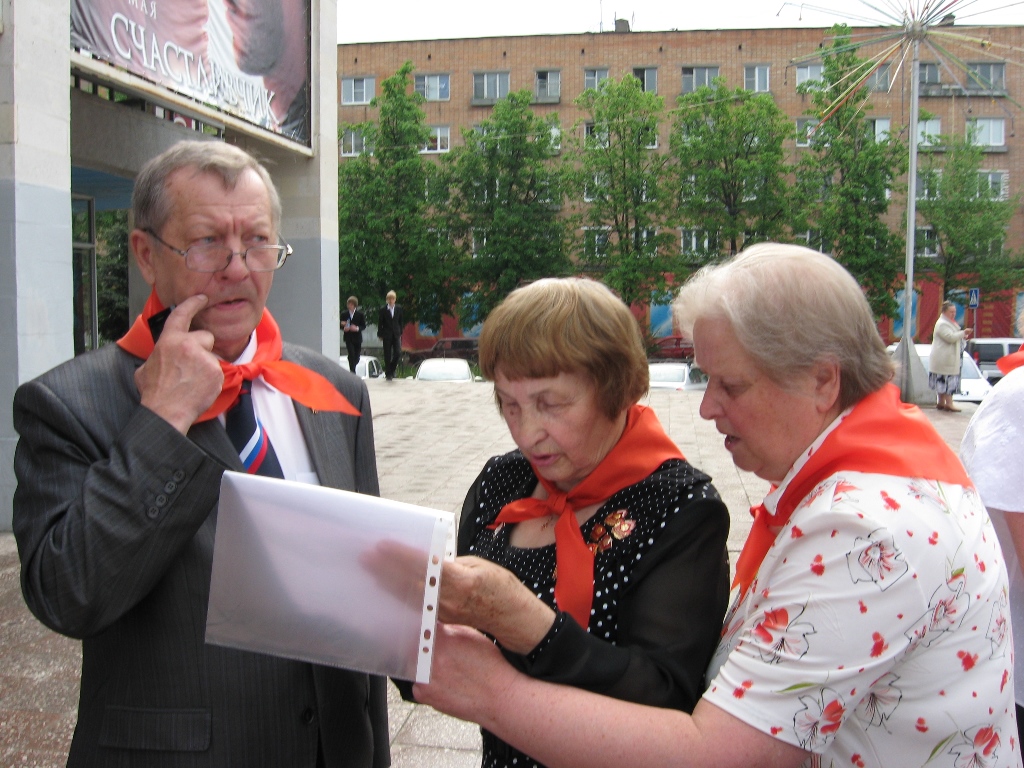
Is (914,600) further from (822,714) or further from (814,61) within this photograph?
(814,61)

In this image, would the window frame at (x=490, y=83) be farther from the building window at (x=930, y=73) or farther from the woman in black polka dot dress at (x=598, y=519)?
the woman in black polka dot dress at (x=598, y=519)

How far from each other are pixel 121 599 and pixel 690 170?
3655cm

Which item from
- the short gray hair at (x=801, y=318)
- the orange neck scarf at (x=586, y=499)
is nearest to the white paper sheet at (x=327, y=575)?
the orange neck scarf at (x=586, y=499)

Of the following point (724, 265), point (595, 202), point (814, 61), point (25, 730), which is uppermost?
point (814, 61)

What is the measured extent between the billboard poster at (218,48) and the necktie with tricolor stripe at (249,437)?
6.13 meters

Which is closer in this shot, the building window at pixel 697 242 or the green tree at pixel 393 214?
the building window at pixel 697 242

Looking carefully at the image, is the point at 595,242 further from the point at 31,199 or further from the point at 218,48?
the point at 31,199

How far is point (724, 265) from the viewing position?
153 cm

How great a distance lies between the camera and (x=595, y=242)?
3766 cm

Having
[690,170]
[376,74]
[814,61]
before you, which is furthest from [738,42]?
[376,74]

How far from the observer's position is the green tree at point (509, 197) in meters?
36.6

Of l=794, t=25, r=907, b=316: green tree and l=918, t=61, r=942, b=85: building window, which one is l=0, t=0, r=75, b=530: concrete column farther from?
l=918, t=61, r=942, b=85: building window

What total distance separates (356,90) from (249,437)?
44.7 metres

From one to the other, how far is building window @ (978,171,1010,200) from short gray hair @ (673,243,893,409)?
40.8 metres
